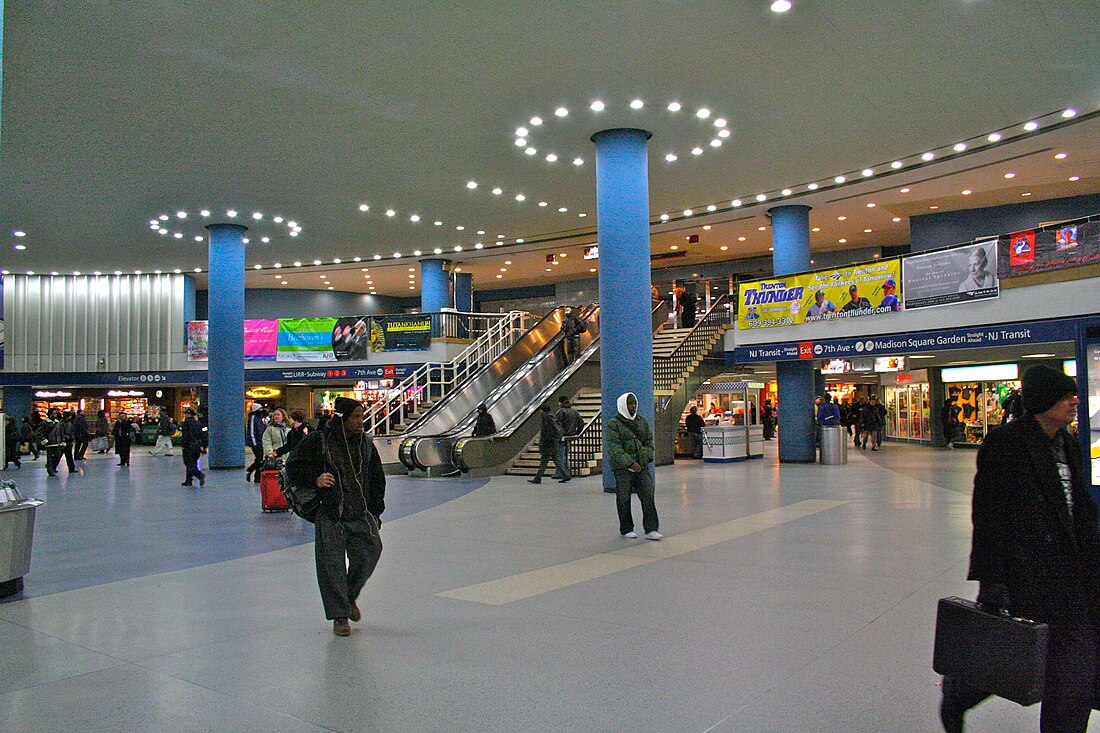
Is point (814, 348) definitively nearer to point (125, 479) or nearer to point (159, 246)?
point (125, 479)

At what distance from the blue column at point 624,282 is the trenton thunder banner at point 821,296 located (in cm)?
647

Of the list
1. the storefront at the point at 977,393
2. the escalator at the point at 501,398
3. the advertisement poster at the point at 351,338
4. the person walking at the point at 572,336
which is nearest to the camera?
the escalator at the point at 501,398

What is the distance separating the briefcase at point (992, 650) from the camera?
306 cm

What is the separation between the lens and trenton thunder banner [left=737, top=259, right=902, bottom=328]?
18.7m

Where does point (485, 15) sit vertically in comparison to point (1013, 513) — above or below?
above

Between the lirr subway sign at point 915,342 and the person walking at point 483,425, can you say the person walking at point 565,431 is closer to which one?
the person walking at point 483,425

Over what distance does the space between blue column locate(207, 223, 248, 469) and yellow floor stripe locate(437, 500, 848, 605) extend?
1561 centimetres

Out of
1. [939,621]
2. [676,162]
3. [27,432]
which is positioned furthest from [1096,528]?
[27,432]

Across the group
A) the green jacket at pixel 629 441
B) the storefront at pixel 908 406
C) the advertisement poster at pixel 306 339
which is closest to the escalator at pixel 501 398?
the advertisement poster at pixel 306 339

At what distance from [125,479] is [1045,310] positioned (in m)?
20.0

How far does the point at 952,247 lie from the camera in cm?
1719

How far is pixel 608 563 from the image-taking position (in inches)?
327

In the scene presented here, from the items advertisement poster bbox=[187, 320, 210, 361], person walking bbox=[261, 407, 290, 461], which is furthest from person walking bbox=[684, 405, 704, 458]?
advertisement poster bbox=[187, 320, 210, 361]

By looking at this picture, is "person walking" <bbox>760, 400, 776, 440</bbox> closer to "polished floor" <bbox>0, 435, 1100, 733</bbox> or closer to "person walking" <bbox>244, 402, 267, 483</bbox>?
"person walking" <bbox>244, 402, 267, 483</bbox>
